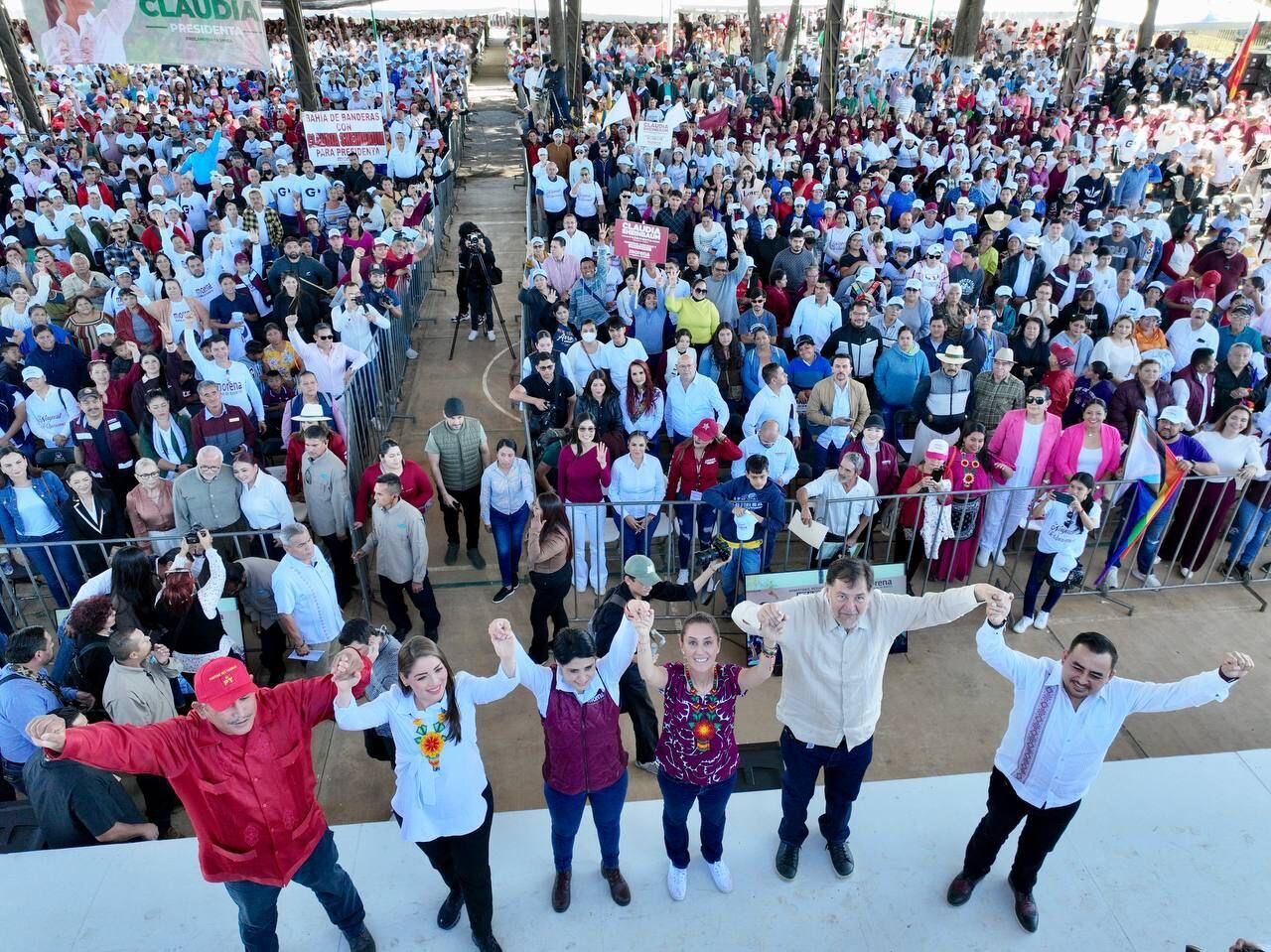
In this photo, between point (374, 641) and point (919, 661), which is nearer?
point (374, 641)

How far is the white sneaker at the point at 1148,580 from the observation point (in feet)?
23.3

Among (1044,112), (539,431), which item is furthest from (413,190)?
(1044,112)

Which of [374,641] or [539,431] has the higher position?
[374,641]

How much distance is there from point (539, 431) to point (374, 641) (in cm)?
414

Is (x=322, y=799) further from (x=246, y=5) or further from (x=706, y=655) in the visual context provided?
(x=246, y=5)

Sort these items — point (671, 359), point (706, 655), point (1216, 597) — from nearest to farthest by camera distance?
point (706, 655)
point (1216, 597)
point (671, 359)

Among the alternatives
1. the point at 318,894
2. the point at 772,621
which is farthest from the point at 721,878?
the point at 318,894

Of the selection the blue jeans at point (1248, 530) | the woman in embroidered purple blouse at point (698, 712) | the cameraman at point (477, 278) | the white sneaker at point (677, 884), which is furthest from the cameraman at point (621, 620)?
the cameraman at point (477, 278)

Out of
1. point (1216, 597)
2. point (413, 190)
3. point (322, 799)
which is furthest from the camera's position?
point (413, 190)

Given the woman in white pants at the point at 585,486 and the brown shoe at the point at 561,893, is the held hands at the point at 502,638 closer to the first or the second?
the brown shoe at the point at 561,893

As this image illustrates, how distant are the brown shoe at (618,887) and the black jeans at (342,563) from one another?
352 centimetres

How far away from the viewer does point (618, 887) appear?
4.20m

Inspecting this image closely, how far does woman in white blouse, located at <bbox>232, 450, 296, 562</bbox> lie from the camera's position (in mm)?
5992

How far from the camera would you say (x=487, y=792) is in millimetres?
3859
